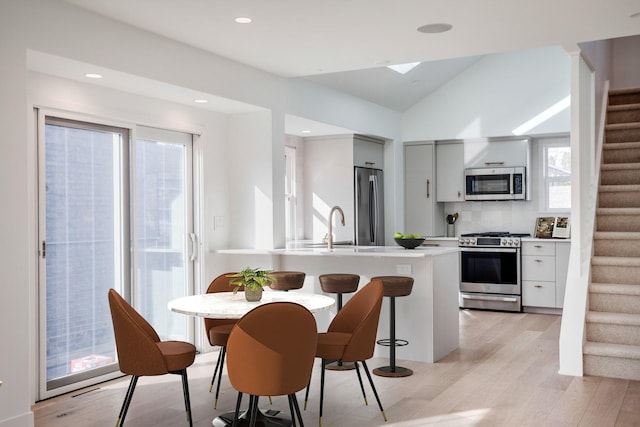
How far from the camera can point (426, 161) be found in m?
8.46

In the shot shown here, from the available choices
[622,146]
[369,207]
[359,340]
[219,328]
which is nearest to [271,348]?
[359,340]

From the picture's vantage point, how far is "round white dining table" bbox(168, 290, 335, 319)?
133 inches

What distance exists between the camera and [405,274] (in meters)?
5.45

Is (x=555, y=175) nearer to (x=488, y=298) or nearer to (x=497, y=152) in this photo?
(x=497, y=152)

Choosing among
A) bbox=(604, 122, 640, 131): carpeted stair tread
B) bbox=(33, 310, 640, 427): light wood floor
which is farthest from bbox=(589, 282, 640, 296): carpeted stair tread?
bbox=(604, 122, 640, 131): carpeted stair tread

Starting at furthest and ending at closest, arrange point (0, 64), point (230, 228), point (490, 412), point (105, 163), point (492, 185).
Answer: point (492, 185)
point (230, 228)
point (105, 163)
point (490, 412)
point (0, 64)

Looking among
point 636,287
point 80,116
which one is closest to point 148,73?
point 80,116

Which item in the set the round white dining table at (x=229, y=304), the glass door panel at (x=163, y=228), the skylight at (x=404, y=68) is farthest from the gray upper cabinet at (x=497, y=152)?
the round white dining table at (x=229, y=304)

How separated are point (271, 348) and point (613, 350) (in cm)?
291

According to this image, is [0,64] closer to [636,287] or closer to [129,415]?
[129,415]

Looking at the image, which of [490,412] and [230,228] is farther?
[230,228]

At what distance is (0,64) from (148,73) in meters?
1.17

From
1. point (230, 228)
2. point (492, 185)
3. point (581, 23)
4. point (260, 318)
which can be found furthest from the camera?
point (492, 185)

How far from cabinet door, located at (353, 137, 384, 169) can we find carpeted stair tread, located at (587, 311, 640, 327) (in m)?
3.25
